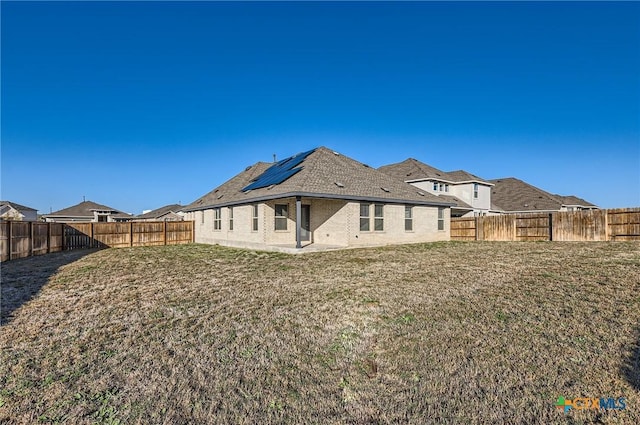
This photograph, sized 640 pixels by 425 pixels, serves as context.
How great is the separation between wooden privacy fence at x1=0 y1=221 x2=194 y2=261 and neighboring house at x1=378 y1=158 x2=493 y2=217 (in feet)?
58.8

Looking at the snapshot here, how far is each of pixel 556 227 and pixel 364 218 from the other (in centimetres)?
992

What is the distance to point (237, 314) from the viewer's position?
6.21m

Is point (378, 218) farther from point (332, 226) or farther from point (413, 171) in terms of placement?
point (413, 171)

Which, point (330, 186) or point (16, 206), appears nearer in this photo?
point (330, 186)

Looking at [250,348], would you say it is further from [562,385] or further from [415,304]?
[562,385]

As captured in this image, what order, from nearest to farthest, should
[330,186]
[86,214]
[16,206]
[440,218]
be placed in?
[330,186] → [440,218] → [16,206] → [86,214]

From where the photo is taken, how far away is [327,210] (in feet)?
57.3

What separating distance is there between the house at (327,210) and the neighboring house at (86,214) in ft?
93.7

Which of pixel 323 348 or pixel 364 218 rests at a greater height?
pixel 364 218

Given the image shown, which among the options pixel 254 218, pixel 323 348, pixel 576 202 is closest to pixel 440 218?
pixel 254 218

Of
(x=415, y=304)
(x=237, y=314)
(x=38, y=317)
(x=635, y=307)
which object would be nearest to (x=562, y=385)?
(x=415, y=304)

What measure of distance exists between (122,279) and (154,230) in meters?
13.3

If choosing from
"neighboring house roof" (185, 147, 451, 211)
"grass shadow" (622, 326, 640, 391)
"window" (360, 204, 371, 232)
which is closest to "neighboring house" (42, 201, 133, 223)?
"neighboring house roof" (185, 147, 451, 211)

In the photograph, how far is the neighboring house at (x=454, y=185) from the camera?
1122 inches
